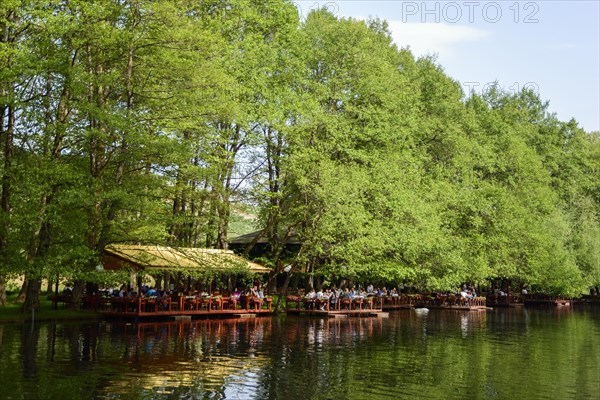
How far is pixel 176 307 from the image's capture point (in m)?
39.4

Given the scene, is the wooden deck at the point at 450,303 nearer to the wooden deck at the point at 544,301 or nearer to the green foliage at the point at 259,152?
the green foliage at the point at 259,152

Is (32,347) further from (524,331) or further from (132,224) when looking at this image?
(524,331)

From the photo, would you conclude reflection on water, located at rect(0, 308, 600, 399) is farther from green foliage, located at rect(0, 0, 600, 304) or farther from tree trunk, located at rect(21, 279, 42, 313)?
green foliage, located at rect(0, 0, 600, 304)

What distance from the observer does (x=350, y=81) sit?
53188 mm

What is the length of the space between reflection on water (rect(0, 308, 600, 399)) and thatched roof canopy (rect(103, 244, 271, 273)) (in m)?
3.30

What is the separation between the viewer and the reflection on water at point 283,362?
1781 centimetres

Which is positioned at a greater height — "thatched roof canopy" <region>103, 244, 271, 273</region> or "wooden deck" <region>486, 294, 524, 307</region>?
"thatched roof canopy" <region>103, 244, 271, 273</region>

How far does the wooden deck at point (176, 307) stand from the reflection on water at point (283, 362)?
6.10ft

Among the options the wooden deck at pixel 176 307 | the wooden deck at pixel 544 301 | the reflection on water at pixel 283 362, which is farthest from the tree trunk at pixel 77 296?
the wooden deck at pixel 544 301

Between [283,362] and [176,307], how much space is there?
1791 centimetres

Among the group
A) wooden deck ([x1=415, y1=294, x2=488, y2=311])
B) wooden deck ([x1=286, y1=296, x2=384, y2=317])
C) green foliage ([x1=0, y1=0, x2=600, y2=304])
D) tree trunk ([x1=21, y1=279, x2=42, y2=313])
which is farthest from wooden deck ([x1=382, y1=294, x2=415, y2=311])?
tree trunk ([x1=21, y1=279, x2=42, y2=313])

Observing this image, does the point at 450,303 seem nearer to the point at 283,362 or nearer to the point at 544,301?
the point at 544,301

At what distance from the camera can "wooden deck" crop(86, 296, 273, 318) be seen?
36772 mm

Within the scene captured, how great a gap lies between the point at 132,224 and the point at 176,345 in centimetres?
1120
